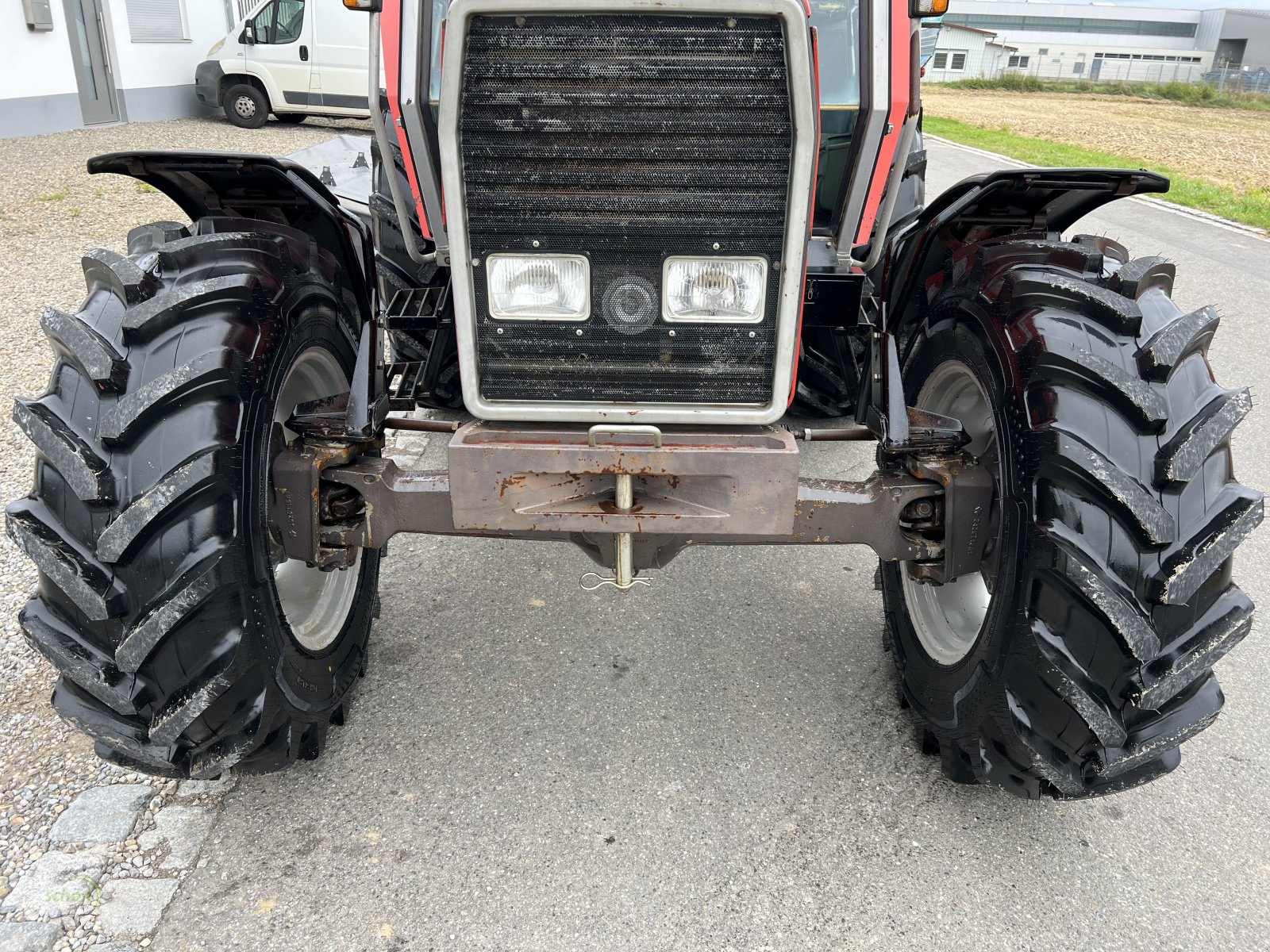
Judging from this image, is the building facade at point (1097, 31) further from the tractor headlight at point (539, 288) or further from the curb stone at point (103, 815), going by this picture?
the curb stone at point (103, 815)

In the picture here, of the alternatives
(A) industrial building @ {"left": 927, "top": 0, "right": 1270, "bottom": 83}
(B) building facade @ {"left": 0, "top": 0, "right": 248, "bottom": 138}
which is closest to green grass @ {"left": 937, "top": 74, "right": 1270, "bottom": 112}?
(A) industrial building @ {"left": 927, "top": 0, "right": 1270, "bottom": 83}

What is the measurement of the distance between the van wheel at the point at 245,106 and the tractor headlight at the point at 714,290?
54.7ft

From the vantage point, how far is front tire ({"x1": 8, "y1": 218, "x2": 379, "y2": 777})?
6.93 ft

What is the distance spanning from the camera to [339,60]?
646 inches

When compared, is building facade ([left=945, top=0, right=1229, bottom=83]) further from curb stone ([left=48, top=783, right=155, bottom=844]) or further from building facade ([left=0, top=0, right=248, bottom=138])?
curb stone ([left=48, top=783, right=155, bottom=844])

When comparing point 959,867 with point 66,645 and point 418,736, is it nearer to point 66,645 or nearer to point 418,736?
point 418,736

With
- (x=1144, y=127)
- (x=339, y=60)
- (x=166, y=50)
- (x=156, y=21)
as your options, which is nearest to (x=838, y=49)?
(x=339, y=60)

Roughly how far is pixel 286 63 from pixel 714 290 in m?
16.8

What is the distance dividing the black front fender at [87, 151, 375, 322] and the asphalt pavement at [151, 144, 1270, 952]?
51.9 inches

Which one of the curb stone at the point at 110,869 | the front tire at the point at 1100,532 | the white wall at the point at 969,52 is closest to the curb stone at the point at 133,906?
the curb stone at the point at 110,869

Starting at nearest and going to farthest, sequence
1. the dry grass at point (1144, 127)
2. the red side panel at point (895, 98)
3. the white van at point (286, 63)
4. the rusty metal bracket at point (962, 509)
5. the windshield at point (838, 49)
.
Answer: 1. the rusty metal bracket at point (962, 509)
2. the red side panel at point (895, 98)
3. the windshield at point (838, 49)
4. the white van at point (286, 63)
5. the dry grass at point (1144, 127)

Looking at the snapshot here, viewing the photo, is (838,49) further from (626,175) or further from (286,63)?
(286,63)

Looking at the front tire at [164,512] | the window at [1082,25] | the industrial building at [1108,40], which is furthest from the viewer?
the window at [1082,25]

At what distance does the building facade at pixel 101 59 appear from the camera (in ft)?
42.3
